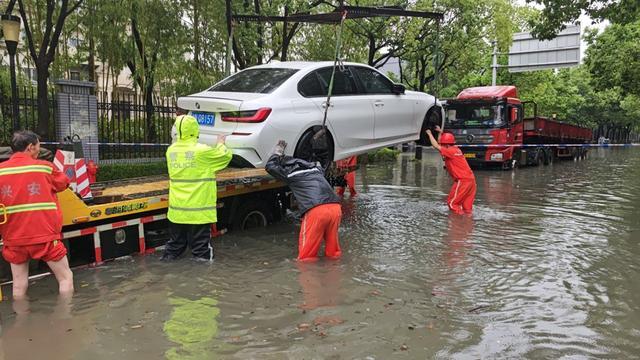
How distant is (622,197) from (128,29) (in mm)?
14134

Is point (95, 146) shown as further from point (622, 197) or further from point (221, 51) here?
point (622, 197)

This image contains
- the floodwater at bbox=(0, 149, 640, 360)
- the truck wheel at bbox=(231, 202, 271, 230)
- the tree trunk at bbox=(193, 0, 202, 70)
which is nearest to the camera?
the floodwater at bbox=(0, 149, 640, 360)

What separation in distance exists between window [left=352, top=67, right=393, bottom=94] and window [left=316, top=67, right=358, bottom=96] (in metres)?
0.19

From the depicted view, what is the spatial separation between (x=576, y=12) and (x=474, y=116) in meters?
4.98

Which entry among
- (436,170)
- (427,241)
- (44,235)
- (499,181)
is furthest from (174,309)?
(436,170)

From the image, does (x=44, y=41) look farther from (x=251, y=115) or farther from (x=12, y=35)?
(x=251, y=115)

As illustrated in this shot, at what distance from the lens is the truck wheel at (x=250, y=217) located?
23.9ft


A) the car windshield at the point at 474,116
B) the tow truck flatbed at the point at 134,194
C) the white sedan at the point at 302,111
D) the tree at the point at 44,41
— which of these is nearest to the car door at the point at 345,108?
the white sedan at the point at 302,111

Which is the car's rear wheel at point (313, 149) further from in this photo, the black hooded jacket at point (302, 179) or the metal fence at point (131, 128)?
the metal fence at point (131, 128)

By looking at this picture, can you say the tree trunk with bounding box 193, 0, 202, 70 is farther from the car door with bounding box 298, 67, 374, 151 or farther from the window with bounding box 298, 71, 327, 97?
the window with bounding box 298, 71, 327, 97

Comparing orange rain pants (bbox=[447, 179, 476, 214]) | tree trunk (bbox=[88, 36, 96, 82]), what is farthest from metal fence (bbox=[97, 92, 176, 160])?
orange rain pants (bbox=[447, 179, 476, 214])

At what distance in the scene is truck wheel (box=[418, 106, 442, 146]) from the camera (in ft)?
28.2

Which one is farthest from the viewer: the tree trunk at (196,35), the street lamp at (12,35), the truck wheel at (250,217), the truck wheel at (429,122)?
the tree trunk at (196,35)

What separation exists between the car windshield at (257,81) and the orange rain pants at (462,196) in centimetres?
400
